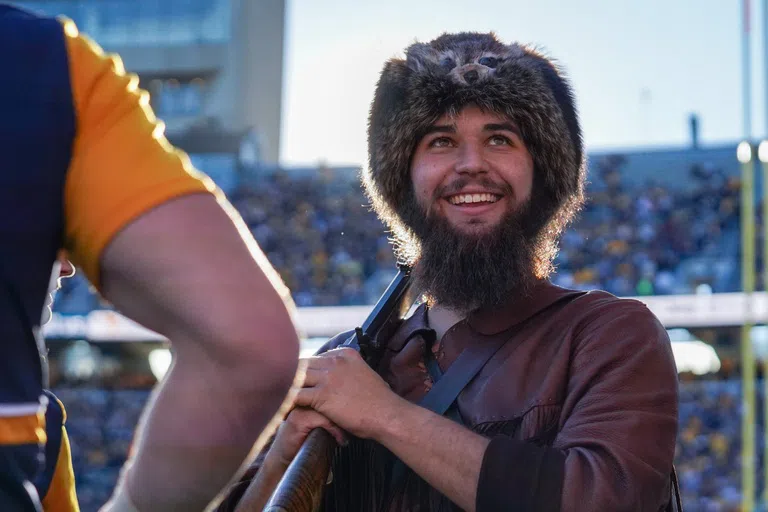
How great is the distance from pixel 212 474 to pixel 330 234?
21.9m

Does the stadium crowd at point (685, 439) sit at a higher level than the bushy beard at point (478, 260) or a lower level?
lower

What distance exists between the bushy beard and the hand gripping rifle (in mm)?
76

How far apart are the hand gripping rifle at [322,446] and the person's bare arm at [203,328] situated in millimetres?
885

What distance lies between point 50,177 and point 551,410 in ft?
4.99

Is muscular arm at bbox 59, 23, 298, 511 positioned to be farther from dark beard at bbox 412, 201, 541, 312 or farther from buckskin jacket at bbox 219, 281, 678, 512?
dark beard at bbox 412, 201, 541, 312

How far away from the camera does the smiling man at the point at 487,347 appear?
2066 millimetres

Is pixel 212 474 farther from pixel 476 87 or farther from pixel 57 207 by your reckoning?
pixel 476 87

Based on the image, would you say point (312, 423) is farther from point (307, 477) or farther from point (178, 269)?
point (178, 269)

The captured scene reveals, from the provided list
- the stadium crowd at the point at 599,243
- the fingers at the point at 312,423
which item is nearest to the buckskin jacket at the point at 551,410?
the fingers at the point at 312,423

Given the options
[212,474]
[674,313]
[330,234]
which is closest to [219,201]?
[212,474]

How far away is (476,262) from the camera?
8.48 ft

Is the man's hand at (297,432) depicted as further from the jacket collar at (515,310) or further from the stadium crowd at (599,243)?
the stadium crowd at (599,243)

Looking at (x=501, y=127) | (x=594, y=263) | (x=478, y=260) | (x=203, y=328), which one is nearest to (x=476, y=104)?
(x=501, y=127)

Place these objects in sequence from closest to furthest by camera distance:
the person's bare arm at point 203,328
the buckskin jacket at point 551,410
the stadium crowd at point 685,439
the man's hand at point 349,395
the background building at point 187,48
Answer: the person's bare arm at point 203,328 < the buckskin jacket at point 551,410 < the man's hand at point 349,395 < the stadium crowd at point 685,439 < the background building at point 187,48
